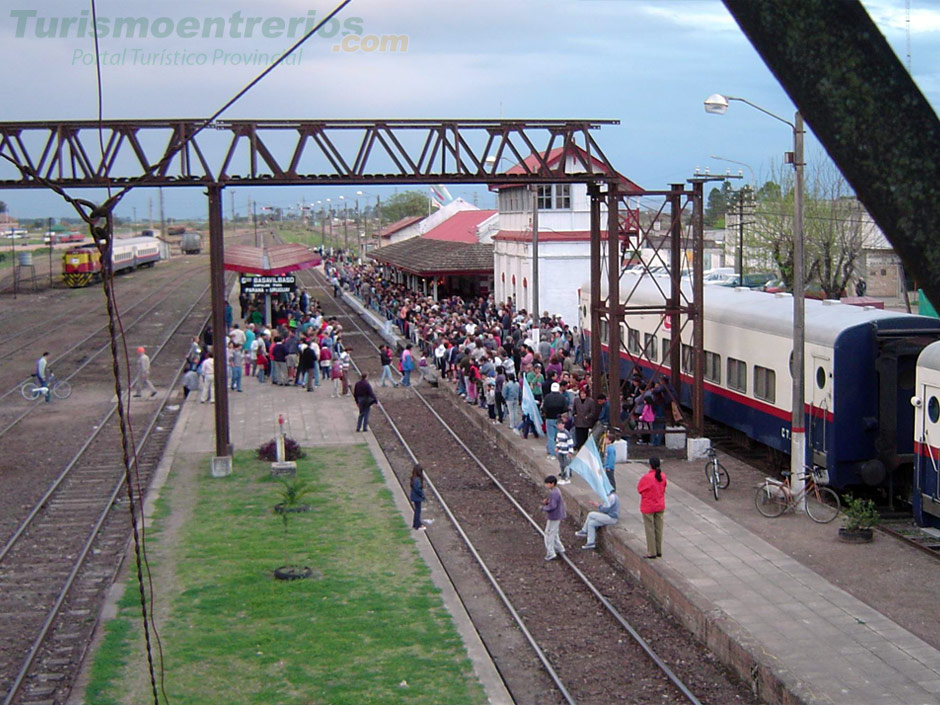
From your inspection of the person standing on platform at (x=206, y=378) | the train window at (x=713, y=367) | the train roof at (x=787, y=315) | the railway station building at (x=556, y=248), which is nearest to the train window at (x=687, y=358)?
the train window at (x=713, y=367)

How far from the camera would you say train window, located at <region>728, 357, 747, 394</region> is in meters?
20.8

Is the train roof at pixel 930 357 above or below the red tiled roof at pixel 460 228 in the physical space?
below

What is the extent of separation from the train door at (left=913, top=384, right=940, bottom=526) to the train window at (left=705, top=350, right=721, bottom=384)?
706cm

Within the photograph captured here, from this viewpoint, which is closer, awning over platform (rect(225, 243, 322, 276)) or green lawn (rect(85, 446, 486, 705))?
green lawn (rect(85, 446, 486, 705))

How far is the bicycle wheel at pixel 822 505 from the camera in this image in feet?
54.2

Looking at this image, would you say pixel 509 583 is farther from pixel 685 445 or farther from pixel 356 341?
pixel 356 341

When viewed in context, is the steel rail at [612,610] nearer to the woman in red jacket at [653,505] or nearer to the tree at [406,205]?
the woman in red jacket at [653,505]

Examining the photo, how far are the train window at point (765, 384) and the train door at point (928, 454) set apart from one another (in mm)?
3968

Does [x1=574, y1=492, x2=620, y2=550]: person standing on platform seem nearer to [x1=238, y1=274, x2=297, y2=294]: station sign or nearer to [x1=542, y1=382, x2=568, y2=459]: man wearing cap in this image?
[x1=542, y1=382, x2=568, y2=459]: man wearing cap

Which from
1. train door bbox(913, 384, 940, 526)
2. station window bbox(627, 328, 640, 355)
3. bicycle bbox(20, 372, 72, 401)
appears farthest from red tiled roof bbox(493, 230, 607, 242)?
train door bbox(913, 384, 940, 526)

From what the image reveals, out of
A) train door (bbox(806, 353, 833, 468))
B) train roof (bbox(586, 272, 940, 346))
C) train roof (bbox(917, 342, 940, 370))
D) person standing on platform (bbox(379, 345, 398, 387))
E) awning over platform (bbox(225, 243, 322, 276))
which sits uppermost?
awning over platform (bbox(225, 243, 322, 276))

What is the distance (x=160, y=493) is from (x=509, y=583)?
807 centimetres

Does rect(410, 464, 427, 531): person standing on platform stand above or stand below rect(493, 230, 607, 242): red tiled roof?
below

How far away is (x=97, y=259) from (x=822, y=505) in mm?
71651
